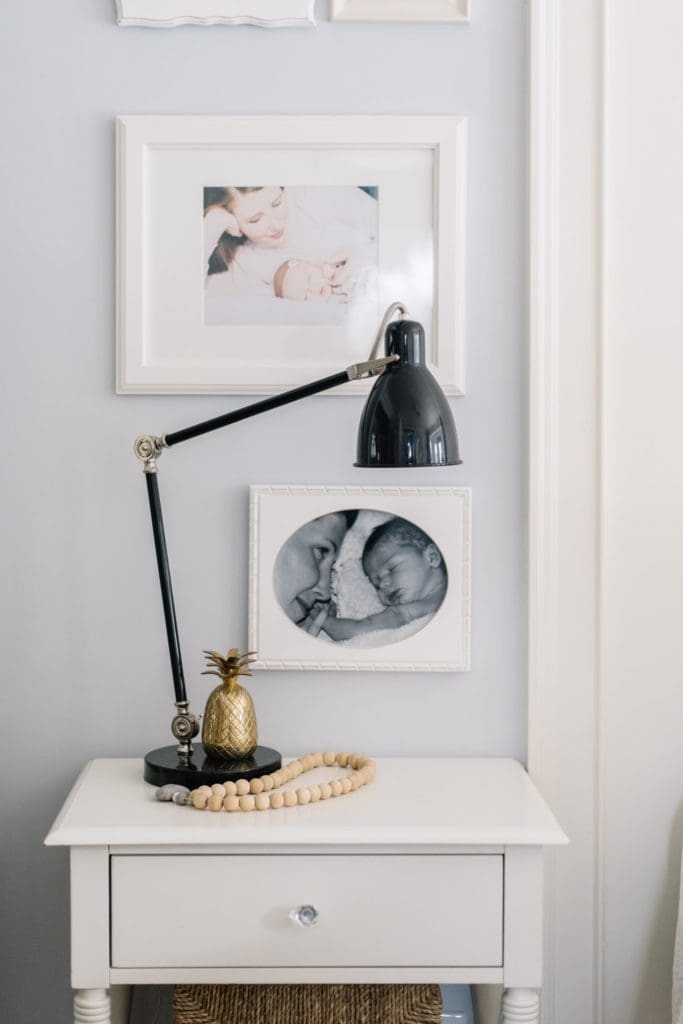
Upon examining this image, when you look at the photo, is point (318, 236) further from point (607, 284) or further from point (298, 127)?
point (607, 284)

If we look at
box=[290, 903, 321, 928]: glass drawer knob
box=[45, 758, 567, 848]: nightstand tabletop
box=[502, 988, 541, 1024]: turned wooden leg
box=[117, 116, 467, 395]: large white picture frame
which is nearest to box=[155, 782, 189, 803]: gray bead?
box=[45, 758, 567, 848]: nightstand tabletop

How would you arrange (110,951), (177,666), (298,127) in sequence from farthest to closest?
(298,127), (177,666), (110,951)

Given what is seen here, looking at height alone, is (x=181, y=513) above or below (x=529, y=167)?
below

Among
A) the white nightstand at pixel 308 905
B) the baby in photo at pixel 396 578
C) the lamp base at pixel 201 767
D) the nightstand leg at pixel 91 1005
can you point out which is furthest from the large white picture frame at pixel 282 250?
the nightstand leg at pixel 91 1005

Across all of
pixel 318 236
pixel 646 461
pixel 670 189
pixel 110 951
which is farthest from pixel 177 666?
pixel 670 189

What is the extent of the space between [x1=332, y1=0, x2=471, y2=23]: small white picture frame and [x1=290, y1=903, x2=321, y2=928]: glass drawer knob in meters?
1.34

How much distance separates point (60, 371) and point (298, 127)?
550mm

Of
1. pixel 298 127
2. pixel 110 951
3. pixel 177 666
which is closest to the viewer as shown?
pixel 110 951

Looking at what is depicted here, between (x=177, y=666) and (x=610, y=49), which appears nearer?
(x=177, y=666)

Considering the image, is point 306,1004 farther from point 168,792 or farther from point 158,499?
point 158,499

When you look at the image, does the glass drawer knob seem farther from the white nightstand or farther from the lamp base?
the lamp base

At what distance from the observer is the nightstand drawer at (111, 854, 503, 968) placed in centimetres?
134

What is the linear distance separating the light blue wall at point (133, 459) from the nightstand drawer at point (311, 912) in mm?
363

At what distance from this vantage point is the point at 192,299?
1673 millimetres
